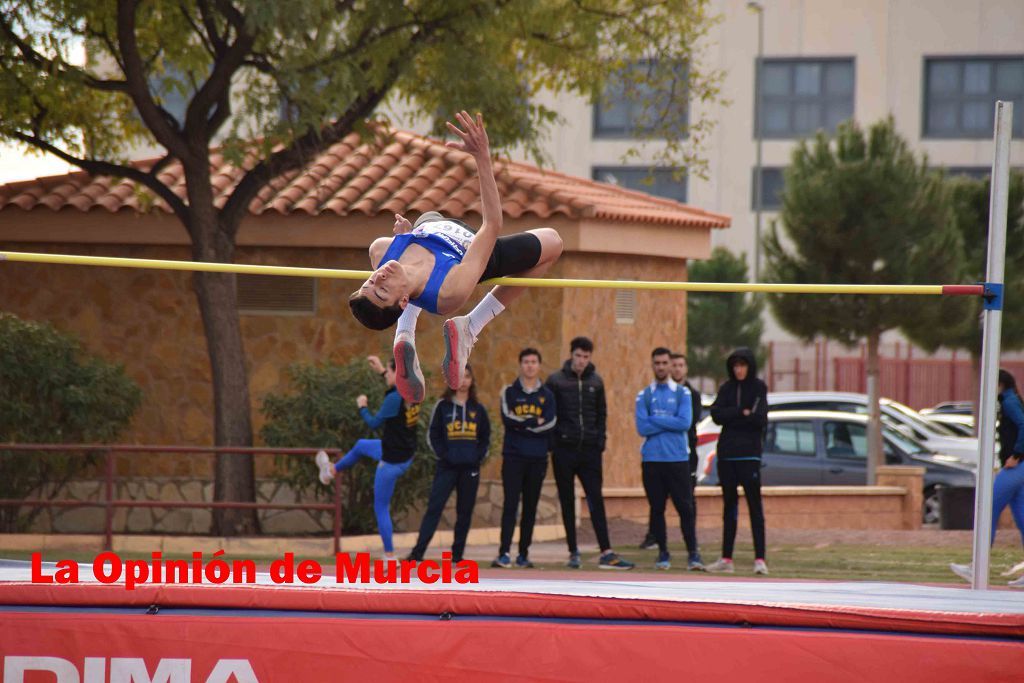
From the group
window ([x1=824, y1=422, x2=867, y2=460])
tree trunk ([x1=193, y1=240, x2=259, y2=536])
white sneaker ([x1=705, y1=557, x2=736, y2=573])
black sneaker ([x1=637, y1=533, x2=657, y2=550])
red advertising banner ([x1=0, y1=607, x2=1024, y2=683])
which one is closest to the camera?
red advertising banner ([x1=0, y1=607, x2=1024, y2=683])

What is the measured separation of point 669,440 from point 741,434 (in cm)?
65

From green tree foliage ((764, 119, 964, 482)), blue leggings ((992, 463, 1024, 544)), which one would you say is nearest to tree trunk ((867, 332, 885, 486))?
green tree foliage ((764, 119, 964, 482))

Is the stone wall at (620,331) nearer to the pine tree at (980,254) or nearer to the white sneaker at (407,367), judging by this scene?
the white sneaker at (407,367)

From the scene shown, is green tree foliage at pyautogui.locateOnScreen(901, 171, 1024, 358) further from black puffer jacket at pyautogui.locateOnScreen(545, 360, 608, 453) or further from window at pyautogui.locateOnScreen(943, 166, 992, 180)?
black puffer jacket at pyautogui.locateOnScreen(545, 360, 608, 453)

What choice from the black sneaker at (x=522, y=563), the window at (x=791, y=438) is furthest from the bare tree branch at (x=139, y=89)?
the window at (x=791, y=438)

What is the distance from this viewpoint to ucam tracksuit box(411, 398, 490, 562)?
11.5m

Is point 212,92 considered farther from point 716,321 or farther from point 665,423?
point 716,321

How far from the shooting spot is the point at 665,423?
1173 centimetres

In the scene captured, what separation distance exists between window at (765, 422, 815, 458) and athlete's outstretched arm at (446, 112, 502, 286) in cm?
1209

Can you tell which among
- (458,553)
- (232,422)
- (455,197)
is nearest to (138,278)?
(232,422)

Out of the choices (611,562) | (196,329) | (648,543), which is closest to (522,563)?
(611,562)

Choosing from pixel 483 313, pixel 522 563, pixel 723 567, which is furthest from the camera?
pixel 522 563

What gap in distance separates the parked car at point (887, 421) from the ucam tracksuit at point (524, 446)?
21.8ft

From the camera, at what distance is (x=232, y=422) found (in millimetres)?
14320
